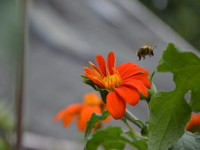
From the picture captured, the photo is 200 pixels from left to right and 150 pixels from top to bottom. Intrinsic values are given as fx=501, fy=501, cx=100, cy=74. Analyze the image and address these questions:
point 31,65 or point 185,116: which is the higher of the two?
point 31,65

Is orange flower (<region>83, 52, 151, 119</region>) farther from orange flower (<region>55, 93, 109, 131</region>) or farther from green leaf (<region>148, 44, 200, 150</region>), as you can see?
orange flower (<region>55, 93, 109, 131</region>)

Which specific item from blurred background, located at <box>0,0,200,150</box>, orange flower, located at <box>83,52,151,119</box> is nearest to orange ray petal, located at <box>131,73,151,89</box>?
orange flower, located at <box>83,52,151,119</box>

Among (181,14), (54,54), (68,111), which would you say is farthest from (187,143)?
(181,14)

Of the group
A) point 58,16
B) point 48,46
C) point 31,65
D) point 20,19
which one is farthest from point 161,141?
point 58,16

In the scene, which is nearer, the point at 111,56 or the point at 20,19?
the point at 111,56

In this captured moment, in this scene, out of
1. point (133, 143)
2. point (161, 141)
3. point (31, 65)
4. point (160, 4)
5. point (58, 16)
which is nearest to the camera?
point (161, 141)

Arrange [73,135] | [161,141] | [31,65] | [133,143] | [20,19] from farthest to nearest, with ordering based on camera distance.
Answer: [31,65] < [73,135] < [20,19] < [133,143] < [161,141]

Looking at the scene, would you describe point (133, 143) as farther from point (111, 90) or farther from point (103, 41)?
point (103, 41)
